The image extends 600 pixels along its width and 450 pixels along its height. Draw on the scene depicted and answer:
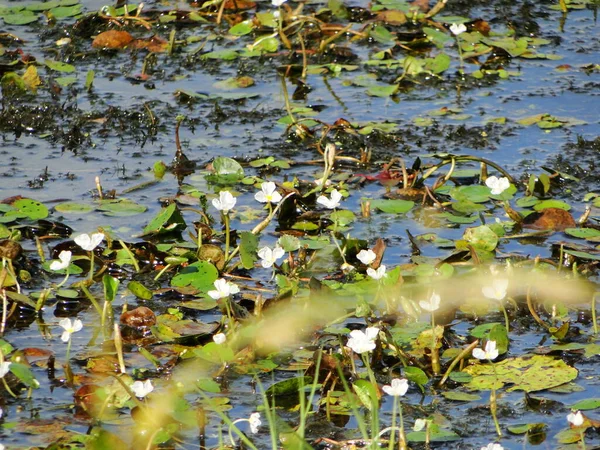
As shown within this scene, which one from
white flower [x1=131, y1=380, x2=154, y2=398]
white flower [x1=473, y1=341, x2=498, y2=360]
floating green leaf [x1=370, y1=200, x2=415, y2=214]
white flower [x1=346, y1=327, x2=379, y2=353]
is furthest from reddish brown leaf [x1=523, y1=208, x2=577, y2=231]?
white flower [x1=131, y1=380, x2=154, y2=398]

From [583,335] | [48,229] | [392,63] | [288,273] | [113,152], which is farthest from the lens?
[392,63]

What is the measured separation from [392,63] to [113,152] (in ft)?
5.59

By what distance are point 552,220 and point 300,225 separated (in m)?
0.93

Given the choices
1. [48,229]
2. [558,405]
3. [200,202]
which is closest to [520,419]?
[558,405]

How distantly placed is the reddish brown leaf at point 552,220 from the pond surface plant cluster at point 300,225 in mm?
10

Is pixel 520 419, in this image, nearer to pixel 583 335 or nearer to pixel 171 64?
pixel 583 335

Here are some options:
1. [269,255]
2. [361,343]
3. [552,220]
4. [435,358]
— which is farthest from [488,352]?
[552,220]

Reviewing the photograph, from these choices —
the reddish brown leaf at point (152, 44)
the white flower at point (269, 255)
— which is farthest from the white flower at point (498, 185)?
the reddish brown leaf at point (152, 44)

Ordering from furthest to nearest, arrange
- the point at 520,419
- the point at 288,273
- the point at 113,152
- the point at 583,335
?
the point at 113,152, the point at 288,273, the point at 583,335, the point at 520,419

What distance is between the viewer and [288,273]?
337 centimetres

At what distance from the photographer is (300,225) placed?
3723mm

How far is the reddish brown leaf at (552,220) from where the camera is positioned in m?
3.68

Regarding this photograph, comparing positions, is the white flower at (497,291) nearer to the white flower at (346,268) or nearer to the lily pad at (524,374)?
the lily pad at (524,374)

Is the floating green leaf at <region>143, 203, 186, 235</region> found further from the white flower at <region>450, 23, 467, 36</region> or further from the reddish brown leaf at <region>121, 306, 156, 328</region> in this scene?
the white flower at <region>450, 23, 467, 36</region>
